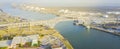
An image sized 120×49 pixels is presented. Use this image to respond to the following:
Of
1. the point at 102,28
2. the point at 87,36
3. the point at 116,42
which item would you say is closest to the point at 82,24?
the point at 102,28

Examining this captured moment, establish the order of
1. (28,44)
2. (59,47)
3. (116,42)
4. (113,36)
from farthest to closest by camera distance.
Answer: (113,36) < (116,42) < (28,44) < (59,47)

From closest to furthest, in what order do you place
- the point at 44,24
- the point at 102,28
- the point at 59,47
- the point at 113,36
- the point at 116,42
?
the point at 59,47, the point at 116,42, the point at 113,36, the point at 102,28, the point at 44,24

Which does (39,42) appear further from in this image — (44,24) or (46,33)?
(44,24)

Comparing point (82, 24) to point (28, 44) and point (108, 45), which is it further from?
point (28, 44)

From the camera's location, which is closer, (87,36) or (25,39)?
(25,39)

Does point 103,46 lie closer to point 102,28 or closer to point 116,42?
point 116,42

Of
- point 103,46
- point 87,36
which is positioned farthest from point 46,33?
point 103,46

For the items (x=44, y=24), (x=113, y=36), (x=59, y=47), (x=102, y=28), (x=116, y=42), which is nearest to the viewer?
(x=59, y=47)

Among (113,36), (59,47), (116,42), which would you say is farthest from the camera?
(113,36)

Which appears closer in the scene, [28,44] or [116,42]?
[28,44]
